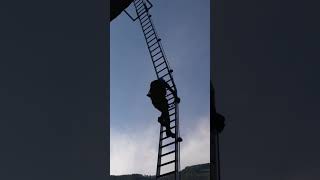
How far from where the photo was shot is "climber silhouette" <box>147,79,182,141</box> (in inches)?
75.6

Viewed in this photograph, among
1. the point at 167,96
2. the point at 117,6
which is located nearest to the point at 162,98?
the point at 167,96

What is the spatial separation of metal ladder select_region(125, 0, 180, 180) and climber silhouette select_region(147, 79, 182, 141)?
0.8 inches

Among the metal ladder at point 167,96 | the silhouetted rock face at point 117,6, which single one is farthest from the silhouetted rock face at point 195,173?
the silhouetted rock face at point 117,6

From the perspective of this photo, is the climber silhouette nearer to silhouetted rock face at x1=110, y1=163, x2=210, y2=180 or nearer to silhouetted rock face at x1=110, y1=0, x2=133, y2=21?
silhouetted rock face at x1=110, y1=163, x2=210, y2=180

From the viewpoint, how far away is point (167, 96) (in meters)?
2.01

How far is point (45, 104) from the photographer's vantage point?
1.06m

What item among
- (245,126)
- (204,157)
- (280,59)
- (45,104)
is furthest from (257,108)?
(45,104)

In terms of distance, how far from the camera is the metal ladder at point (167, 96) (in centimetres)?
191

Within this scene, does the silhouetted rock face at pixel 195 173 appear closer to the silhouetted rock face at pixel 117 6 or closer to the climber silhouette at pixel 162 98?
the climber silhouette at pixel 162 98

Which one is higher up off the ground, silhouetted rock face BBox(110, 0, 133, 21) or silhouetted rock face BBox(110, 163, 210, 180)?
silhouetted rock face BBox(110, 0, 133, 21)

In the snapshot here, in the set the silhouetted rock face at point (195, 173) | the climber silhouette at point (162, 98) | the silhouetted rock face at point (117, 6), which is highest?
the silhouetted rock face at point (117, 6)

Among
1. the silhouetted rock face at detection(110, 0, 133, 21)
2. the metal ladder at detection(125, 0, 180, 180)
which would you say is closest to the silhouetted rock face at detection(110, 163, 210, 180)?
the metal ladder at detection(125, 0, 180, 180)

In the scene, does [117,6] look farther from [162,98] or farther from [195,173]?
[195,173]

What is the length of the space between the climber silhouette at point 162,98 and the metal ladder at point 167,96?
20 millimetres
